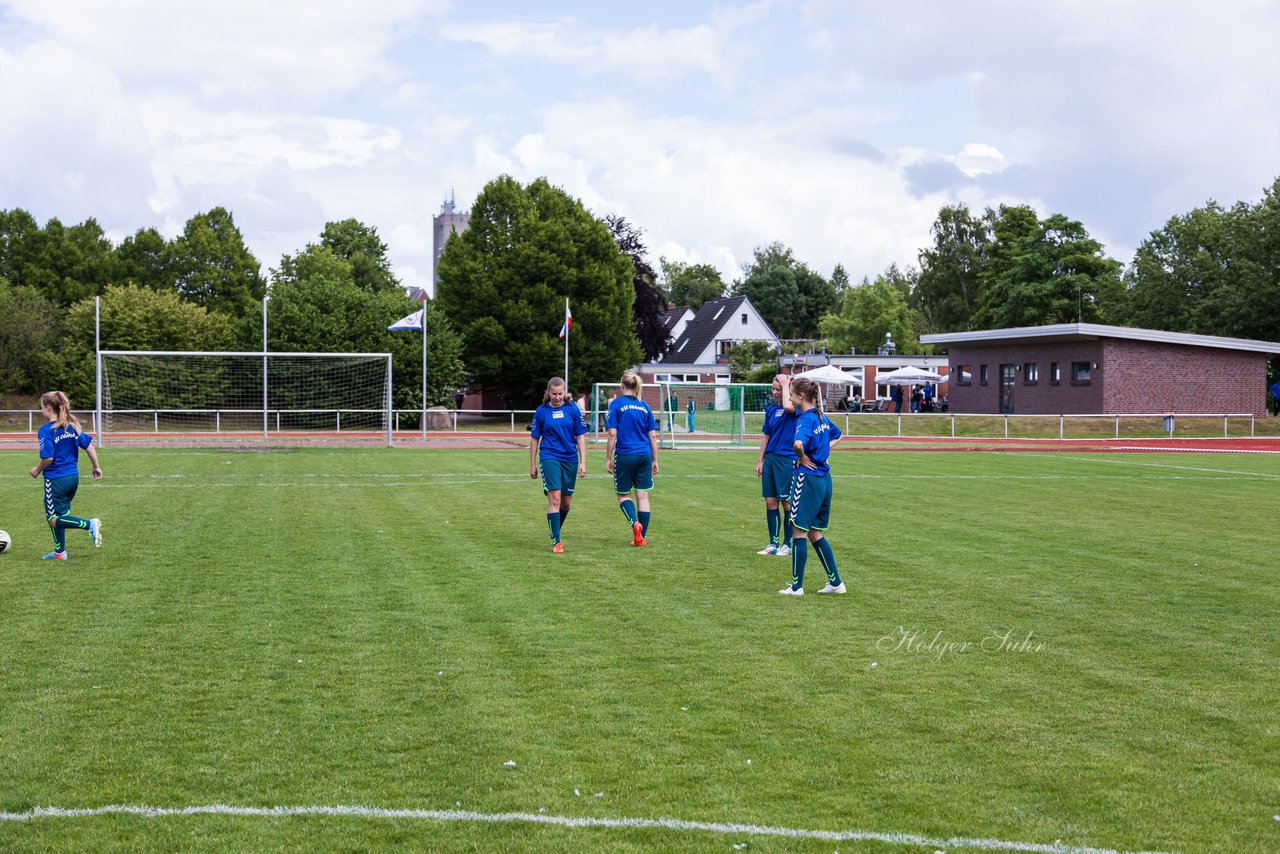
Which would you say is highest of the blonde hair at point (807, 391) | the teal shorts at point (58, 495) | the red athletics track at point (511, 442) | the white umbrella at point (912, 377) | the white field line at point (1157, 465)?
the white umbrella at point (912, 377)

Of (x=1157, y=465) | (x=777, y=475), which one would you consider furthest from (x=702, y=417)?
(x=777, y=475)

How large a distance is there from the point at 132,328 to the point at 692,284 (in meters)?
78.0

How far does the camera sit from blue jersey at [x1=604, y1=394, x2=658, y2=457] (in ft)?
41.7

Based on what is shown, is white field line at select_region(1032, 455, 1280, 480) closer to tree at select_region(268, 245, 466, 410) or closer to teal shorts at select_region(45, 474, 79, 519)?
teal shorts at select_region(45, 474, 79, 519)

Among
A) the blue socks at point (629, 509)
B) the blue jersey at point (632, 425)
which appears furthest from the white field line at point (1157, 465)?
the blue jersey at point (632, 425)

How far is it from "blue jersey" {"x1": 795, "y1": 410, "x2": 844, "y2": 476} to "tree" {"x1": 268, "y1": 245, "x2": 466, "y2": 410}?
4052 centimetres

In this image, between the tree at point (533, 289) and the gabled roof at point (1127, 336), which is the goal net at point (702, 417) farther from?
the gabled roof at point (1127, 336)

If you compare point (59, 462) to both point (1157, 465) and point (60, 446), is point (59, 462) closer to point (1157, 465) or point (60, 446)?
point (60, 446)

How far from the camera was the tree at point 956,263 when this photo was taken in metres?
90.2

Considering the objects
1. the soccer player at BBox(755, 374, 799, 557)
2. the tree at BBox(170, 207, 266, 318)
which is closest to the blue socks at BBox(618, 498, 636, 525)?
the soccer player at BBox(755, 374, 799, 557)

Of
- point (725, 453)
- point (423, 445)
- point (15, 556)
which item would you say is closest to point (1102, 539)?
point (15, 556)

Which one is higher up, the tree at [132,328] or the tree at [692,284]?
the tree at [692,284]

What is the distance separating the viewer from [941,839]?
15.5 ft

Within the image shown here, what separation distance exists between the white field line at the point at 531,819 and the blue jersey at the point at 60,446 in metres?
7.66
